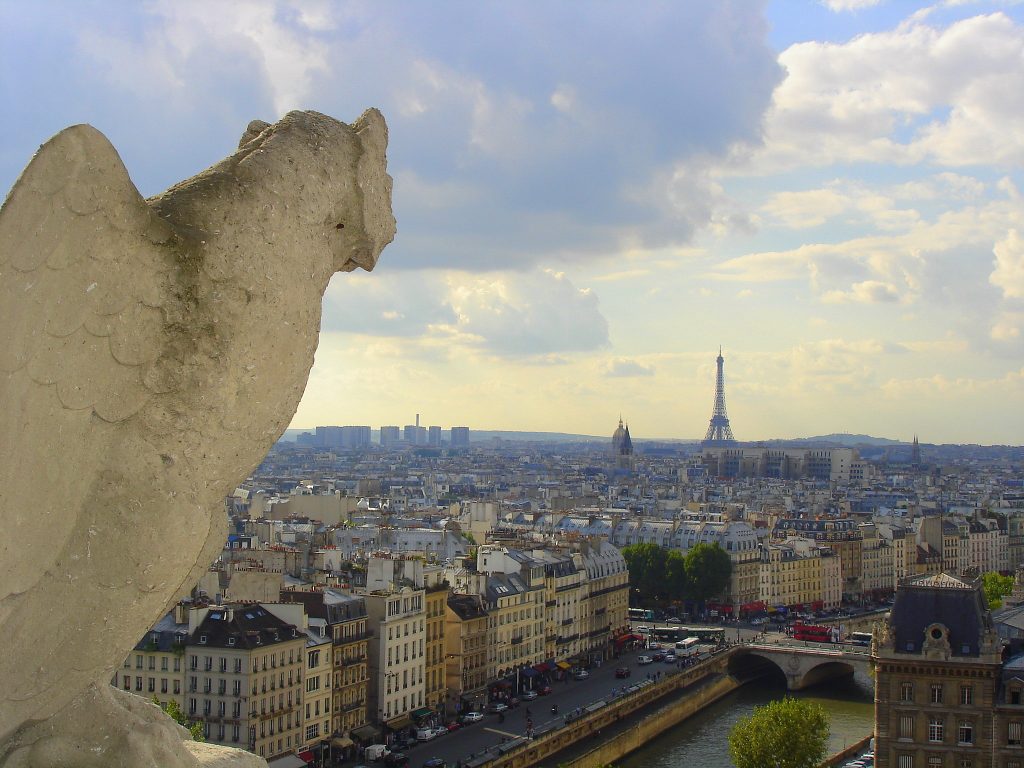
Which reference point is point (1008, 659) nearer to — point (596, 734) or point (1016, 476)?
point (596, 734)

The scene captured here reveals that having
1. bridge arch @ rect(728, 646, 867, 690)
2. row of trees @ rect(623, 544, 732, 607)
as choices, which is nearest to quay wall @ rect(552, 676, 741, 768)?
bridge arch @ rect(728, 646, 867, 690)

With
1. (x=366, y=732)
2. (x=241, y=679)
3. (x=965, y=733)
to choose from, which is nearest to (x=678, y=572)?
(x=366, y=732)

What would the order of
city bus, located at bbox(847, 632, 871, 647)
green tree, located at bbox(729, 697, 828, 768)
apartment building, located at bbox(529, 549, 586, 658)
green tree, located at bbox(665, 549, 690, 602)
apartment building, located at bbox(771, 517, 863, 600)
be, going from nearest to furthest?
green tree, located at bbox(729, 697, 828, 768)
apartment building, located at bbox(529, 549, 586, 658)
city bus, located at bbox(847, 632, 871, 647)
green tree, located at bbox(665, 549, 690, 602)
apartment building, located at bbox(771, 517, 863, 600)

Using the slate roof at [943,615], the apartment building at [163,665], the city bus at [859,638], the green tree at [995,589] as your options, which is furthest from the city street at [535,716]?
the green tree at [995,589]

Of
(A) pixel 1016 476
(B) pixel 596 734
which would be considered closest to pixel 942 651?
(B) pixel 596 734

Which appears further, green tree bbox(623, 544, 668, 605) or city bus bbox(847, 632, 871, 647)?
green tree bbox(623, 544, 668, 605)

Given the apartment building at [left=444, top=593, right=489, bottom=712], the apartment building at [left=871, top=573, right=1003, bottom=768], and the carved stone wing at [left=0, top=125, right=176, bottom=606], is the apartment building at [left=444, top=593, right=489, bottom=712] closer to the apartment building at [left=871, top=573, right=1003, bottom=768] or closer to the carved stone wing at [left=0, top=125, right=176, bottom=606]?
the apartment building at [left=871, top=573, right=1003, bottom=768]

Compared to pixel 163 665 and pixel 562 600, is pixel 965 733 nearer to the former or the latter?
pixel 163 665

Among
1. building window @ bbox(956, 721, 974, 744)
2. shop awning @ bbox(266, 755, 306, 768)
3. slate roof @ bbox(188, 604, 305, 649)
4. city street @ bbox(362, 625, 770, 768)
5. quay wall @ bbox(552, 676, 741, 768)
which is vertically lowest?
quay wall @ bbox(552, 676, 741, 768)
